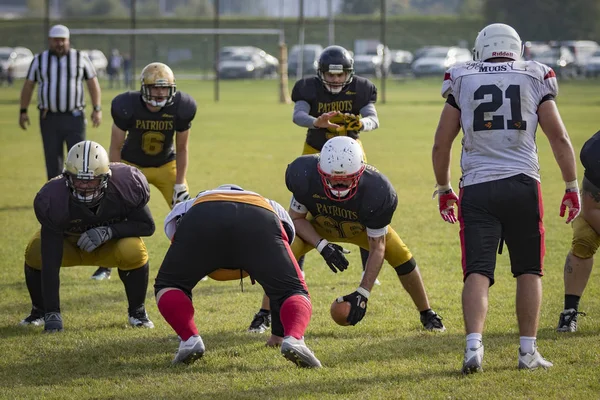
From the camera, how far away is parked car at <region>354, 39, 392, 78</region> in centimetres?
3403

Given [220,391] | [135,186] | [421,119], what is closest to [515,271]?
→ [220,391]

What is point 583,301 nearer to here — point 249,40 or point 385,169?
point 385,169

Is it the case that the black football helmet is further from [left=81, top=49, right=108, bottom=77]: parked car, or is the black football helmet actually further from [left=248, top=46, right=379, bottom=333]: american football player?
[left=81, top=49, right=108, bottom=77]: parked car

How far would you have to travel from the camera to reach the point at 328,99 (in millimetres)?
7227

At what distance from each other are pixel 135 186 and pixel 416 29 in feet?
125

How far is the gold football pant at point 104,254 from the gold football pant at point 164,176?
1725 mm

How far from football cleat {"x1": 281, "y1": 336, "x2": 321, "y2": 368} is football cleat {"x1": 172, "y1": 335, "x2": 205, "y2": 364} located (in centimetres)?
46

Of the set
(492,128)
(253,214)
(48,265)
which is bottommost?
(48,265)

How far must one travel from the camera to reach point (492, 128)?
15.1 feet

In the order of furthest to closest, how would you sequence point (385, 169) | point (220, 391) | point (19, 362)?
point (385, 169), point (19, 362), point (220, 391)

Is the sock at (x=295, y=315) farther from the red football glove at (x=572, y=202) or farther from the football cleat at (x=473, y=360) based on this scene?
the red football glove at (x=572, y=202)

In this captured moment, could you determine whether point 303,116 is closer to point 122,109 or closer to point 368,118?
point 368,118

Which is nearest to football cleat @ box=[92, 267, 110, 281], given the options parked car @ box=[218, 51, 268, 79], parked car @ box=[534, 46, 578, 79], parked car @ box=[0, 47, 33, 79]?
parked car @ box=[534, 46, 578, 79]

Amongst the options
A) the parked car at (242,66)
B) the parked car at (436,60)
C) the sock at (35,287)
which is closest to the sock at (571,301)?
the sock at (35,287)
